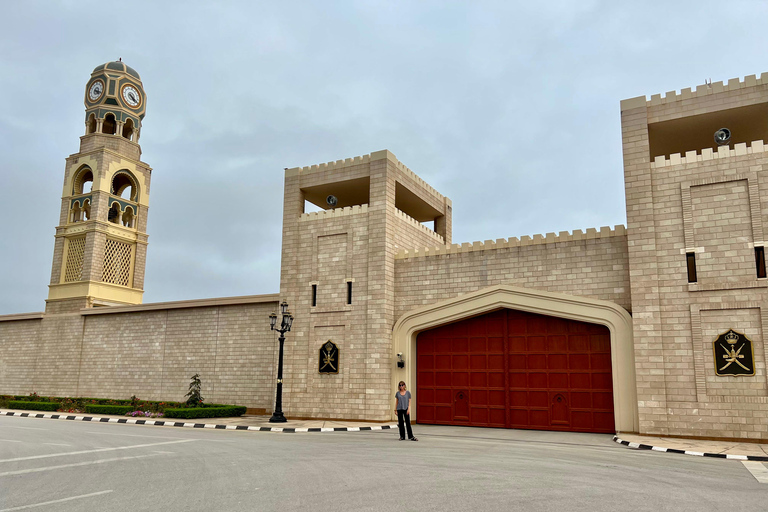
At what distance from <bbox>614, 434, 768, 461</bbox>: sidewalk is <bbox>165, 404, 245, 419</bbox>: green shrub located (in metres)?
12.6

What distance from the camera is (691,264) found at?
15.5m

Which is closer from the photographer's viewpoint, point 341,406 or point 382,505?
point 382,505

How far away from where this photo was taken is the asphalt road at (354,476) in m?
6.88

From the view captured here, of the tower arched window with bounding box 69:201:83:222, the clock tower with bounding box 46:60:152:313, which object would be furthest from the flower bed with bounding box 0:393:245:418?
the tower arched window with bounding box 69:201:83:222

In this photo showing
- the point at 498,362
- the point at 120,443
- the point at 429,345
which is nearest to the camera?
the point at 120,443

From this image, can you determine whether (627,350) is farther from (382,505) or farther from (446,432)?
(382,505)

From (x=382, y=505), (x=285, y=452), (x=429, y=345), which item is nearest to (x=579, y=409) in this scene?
(x=429, y=345)

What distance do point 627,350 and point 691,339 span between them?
1675mm

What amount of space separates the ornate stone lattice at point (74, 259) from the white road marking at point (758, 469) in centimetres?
2914

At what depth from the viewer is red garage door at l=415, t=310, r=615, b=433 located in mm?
16969

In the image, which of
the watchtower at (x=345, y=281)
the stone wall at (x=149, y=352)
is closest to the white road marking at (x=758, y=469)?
the watchtower at (x=345, y=281)

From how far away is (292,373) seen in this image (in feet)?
67.6

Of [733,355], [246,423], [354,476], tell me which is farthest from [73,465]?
[733,355]

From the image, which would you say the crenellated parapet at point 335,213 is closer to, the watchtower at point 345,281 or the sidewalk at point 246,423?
the watchtower at point 345,281
